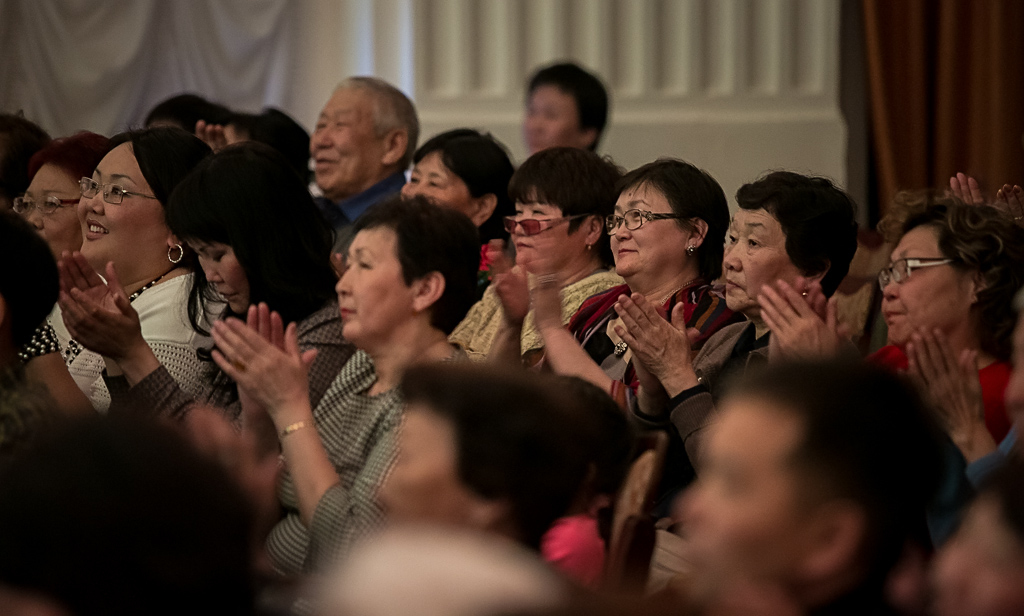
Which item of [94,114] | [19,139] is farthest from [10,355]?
[94,114]

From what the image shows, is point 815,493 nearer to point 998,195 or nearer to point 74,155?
point 998,195

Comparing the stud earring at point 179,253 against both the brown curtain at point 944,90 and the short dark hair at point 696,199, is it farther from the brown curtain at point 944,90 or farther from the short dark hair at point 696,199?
the brown curtain at point 944,90

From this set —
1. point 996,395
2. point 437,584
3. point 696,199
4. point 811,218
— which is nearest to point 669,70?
point 696,199

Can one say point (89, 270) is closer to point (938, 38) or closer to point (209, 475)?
point (209, 475)

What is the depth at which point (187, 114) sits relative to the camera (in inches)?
178

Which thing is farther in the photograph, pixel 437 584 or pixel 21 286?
pixel 21 286

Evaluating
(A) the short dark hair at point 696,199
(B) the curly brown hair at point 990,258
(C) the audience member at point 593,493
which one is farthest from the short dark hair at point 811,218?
(C) the audience member at point 593,493

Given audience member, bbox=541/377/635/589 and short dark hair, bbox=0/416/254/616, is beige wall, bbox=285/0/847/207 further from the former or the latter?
short dark hair, bbox=0/416/254/616

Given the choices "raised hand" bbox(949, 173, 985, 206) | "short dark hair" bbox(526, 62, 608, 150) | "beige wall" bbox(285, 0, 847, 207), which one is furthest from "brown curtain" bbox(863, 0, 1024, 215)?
"raised hand" bbox(949, 173, 985, 206)

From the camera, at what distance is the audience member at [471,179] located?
3730mm

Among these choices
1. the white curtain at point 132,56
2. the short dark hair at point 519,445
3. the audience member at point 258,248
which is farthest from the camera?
the white curtain at point 132,56

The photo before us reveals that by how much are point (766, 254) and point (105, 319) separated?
1381 millimetres

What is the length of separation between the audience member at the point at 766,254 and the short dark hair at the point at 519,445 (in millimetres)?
1047

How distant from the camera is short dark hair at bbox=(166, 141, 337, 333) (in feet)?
9.06
